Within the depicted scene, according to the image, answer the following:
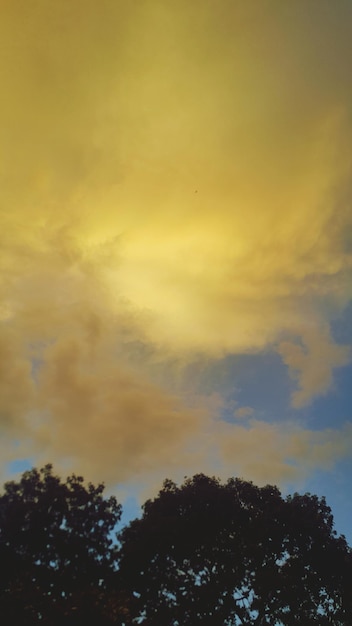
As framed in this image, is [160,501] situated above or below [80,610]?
above

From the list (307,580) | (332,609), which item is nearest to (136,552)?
(307,580)

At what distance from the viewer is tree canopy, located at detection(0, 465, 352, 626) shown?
21.7m

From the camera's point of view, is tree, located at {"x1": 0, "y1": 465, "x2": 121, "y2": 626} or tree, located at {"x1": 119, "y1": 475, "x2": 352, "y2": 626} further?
tree, located at {"x1": 119, "y1": 475, "x2": 352, "y2": 626}

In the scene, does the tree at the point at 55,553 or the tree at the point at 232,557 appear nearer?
the tree at the point at 55,553

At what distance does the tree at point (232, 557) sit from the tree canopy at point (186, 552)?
6 cm

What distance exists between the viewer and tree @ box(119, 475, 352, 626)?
2400 centimetres

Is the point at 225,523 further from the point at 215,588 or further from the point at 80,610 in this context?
the point at 80,610

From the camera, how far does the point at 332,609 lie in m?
25.7

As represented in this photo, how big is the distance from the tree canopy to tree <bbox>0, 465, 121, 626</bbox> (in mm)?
55

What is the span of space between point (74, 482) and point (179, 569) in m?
9.10

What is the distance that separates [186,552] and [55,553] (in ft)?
28.0

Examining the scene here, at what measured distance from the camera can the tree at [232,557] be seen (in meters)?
24.0

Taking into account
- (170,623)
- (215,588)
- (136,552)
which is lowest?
(170,623)

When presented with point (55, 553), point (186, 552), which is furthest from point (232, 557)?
point (55, 553)
